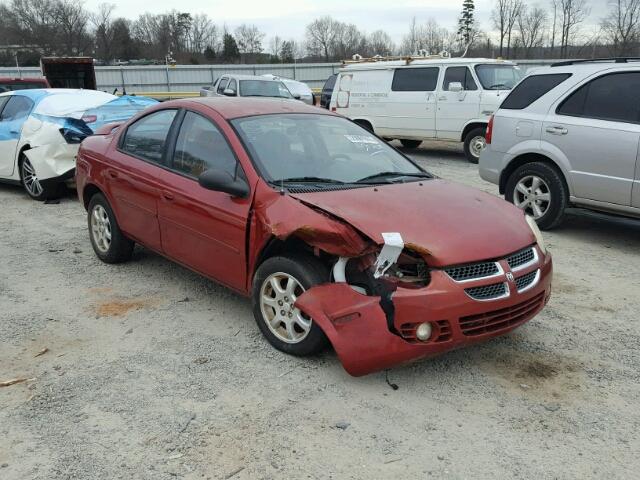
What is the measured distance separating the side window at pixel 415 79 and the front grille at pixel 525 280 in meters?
9.52

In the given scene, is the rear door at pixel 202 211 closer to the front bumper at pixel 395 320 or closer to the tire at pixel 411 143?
the front bumper at pixel 395 320

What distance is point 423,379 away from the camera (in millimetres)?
3549

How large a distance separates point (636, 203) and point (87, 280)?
17.4ft

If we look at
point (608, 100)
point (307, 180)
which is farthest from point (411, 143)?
point (307, 180)

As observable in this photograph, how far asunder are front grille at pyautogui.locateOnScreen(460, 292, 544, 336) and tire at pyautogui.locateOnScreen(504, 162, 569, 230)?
3302 millimetres

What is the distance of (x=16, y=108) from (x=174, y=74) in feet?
73.2

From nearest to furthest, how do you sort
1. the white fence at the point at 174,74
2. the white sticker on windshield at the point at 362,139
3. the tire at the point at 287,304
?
the tire at the point at 287,304
the white sticker on windshield at the point at 362,139
the white fence at the point at 174,74

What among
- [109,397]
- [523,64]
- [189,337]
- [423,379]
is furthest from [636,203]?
[523,64]

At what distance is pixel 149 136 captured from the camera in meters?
5.06

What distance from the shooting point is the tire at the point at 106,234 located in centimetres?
545

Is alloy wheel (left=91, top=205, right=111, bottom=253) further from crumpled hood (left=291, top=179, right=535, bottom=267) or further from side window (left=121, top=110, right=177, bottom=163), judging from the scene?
crumpled hood (left=291, top=179, right=535, bottom=267)

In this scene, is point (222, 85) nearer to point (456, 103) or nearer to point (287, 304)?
point (456, 103)

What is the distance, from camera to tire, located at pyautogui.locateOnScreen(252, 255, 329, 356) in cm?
354

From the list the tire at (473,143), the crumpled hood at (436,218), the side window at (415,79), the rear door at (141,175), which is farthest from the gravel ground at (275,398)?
the side window at (415,79)
